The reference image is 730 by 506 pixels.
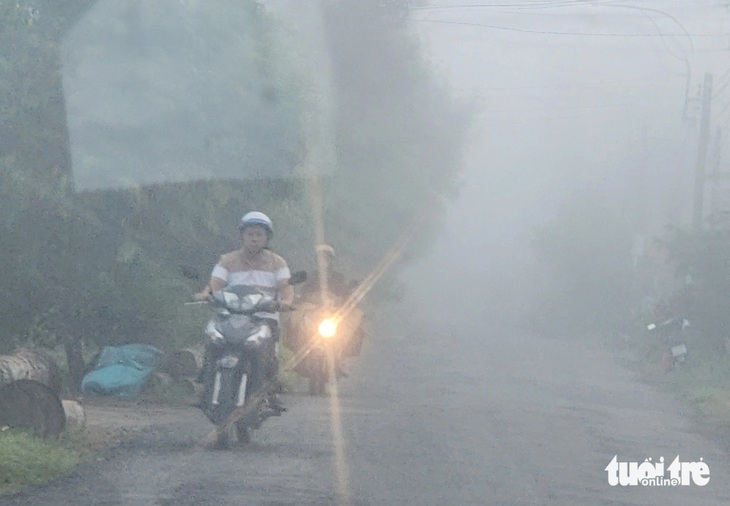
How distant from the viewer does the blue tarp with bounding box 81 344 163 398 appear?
46.0ft

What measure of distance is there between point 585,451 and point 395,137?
23.3 meters

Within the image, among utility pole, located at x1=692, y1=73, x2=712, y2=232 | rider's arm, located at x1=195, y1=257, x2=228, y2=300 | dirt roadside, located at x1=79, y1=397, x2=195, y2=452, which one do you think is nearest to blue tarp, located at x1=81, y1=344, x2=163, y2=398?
dirt roadside, located at x1=79, y1=397, x2=195, y2=452

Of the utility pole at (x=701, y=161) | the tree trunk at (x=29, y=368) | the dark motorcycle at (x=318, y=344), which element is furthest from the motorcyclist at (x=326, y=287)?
the utility pole at (x=701, y=161)

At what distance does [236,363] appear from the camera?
9641mm

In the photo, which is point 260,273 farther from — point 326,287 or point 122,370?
point 326,287

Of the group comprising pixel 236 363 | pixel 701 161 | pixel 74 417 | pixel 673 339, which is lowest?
pixel 74 417

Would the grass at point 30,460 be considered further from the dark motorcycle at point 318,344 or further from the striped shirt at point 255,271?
the dark motorcycle at point 318,344

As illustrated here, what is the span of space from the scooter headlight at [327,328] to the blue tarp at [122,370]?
75.1 inches

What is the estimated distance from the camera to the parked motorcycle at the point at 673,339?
79.3 ft

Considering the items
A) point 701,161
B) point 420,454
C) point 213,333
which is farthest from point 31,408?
point 701,161

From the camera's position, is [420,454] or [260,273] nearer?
[420,454]

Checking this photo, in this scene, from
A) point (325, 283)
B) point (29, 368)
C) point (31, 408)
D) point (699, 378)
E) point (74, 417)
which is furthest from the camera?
point (699, 378)

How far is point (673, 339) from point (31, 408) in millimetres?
17557

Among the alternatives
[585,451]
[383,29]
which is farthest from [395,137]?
[585,451]
